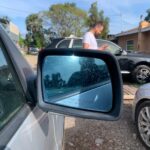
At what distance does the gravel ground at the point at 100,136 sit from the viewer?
4285mm

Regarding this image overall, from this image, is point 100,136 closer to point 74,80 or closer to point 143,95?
point 143,95

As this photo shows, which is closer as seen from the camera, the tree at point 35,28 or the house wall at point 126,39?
the house wall at point 126,39

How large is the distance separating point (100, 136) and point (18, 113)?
3368 millimetres

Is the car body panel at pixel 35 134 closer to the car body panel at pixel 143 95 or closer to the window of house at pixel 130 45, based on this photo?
the car body panel at pixel 143 95

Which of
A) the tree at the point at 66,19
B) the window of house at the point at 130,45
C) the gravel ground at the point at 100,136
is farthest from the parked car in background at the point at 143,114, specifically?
the tree at the point at 66,19

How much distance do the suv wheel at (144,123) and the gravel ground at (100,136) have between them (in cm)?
15

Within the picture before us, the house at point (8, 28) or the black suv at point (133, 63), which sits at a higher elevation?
the house at point (8, 28)

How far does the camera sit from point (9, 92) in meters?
1.53

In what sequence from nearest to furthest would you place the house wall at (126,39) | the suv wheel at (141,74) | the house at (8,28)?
the house at (8,28)
the suv wheel at (141,74)
the house wall at (126,39)

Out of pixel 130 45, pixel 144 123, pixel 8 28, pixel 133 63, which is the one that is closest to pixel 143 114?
pixel 144 123

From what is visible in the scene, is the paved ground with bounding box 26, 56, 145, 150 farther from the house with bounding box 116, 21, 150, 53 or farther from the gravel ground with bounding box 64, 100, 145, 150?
the house with bounding box 116, 21, 150, 53

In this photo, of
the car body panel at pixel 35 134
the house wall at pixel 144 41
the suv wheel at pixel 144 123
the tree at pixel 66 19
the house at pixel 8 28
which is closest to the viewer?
the car body panel at pixel 35 134

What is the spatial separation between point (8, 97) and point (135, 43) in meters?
25.4

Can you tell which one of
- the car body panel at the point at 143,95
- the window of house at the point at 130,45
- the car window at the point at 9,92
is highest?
the car window at the point at 9,92
